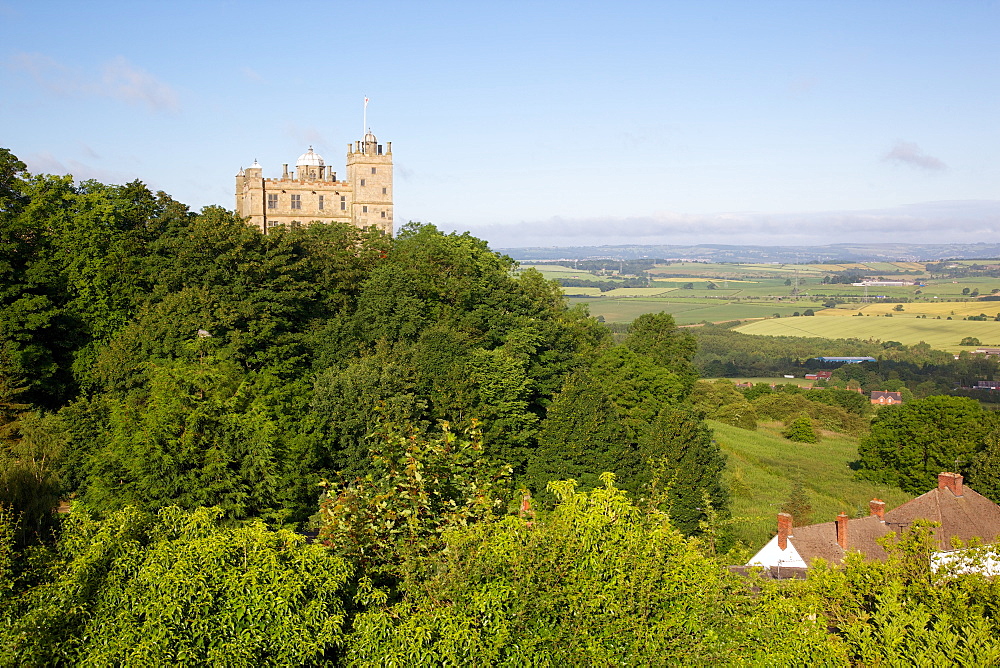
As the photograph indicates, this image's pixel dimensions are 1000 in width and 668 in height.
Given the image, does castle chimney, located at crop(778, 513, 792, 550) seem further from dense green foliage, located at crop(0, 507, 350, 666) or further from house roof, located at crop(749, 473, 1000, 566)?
dense green foliage, located at crop(0, 507, 350, 666)

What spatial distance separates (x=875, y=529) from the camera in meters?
30.4

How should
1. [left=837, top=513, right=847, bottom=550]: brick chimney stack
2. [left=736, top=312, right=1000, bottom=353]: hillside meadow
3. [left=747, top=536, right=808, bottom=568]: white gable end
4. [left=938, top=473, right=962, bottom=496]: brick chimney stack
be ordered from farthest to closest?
1. [left=736, top=312, right=1000, bottom=353]: hillside meadow
2. [left=938, top=473, right=962, bottom=496]: brick chimney stack
3. [left=837, top=513, right=847, bottom=550]: brick chimney stack
4. [left=747, top=536, right=808, bottom=568]: white gable end

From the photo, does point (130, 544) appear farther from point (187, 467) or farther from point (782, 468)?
point (782, 468)

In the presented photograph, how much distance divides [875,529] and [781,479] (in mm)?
23002

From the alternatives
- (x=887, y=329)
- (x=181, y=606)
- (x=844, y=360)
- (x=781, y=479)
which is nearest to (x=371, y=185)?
(x=781, y=479)

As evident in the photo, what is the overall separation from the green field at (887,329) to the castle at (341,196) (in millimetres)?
107373

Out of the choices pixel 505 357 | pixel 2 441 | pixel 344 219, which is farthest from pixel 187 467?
pixel 344 219

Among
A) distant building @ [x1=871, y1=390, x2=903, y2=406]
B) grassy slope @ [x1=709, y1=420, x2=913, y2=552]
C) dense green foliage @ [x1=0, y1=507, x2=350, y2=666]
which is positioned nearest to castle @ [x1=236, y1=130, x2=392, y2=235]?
grassy slope @ [x1=709, y1=420, x2=913, y2=552]

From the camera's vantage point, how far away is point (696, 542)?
63.2 feet

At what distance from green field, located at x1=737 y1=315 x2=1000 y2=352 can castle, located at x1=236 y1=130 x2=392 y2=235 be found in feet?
352

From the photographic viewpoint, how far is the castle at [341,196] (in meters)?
60.3

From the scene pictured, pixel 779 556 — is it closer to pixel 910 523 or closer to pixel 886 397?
pixel 910 523

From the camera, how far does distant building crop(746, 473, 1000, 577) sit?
29.2 m

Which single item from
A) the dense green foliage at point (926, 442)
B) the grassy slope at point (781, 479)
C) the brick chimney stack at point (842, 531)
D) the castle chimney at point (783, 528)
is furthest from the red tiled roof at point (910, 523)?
the dense green foliage at point (926, 442)
